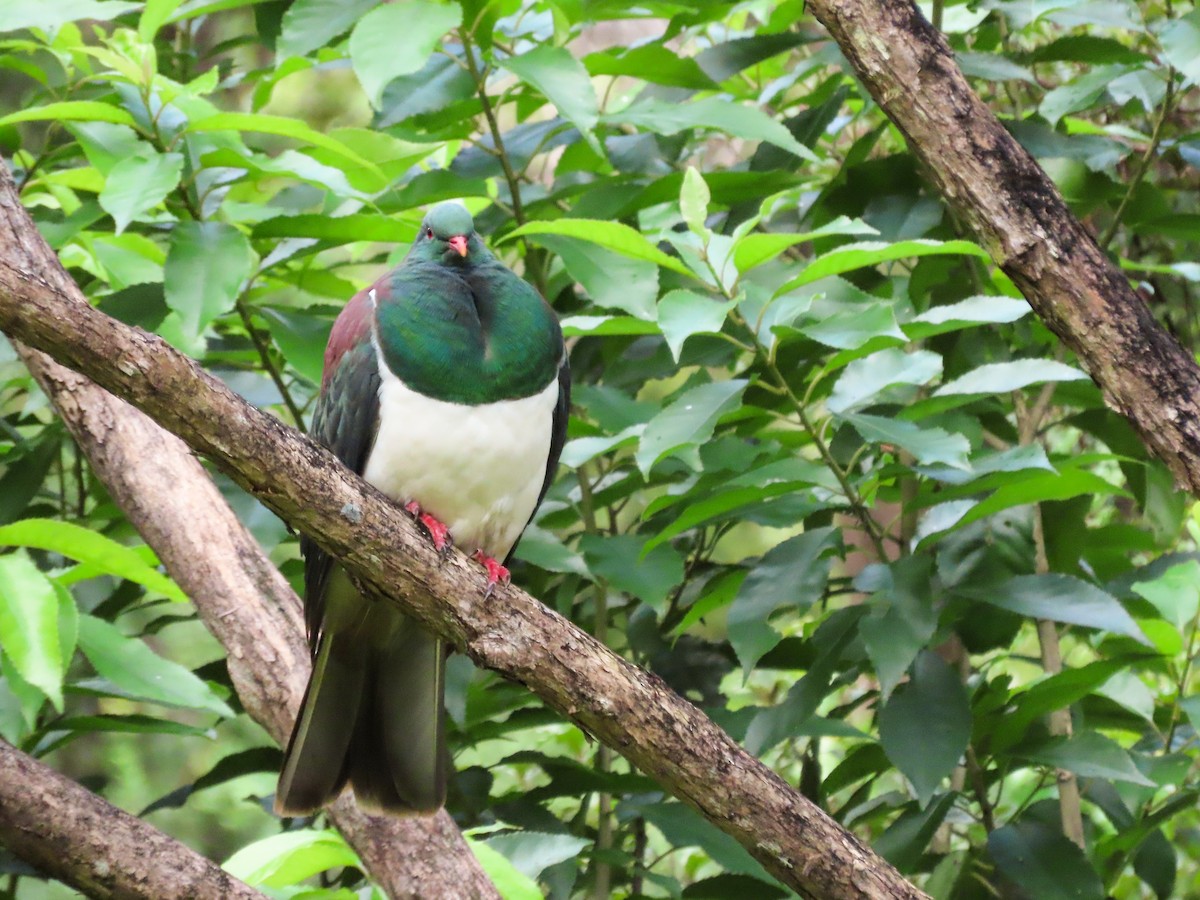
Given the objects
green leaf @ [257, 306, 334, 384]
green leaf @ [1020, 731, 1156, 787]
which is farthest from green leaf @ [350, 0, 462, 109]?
green leaf @ [1020, 731, 1156, 787]

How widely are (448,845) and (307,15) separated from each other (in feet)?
4.42

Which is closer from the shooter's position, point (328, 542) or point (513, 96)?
point (328, 542)

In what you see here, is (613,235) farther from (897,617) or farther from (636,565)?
(897,617)

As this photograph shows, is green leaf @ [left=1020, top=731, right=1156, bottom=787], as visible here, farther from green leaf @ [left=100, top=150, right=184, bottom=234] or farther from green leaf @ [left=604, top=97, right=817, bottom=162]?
green leaf @ [left=100, top=150, right=184, bottom=234]

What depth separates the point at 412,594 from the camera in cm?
164

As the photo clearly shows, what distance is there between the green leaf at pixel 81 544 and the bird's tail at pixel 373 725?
34 cm

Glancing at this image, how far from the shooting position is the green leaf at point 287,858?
178 cm

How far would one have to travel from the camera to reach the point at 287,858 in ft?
5.88

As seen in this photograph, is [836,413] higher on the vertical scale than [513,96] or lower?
lower

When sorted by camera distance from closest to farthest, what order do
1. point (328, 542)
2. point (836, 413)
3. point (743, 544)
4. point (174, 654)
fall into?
point (328, 542) → point (836, 413) → point (743, 544) → point (174, 654)

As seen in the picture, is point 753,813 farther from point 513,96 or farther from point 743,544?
point 743,544

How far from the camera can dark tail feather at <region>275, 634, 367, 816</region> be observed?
205cm

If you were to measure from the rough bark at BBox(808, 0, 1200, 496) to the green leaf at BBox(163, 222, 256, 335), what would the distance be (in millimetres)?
969

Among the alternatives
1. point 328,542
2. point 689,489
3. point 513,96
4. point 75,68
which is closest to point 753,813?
point 328,542
